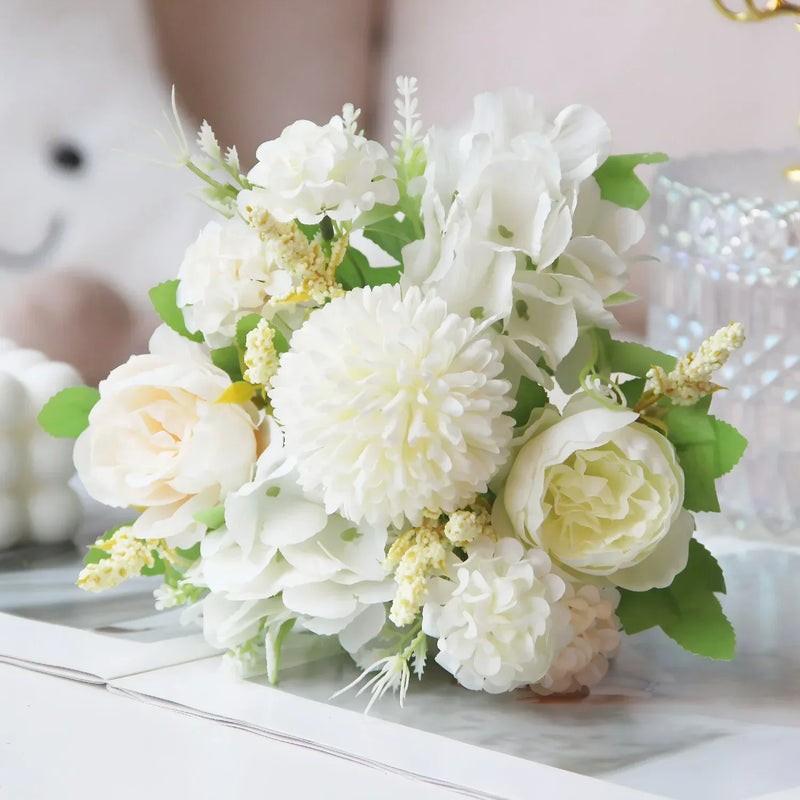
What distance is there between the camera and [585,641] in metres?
0.46

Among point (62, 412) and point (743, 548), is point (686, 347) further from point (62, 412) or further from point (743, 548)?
point (62, 412)

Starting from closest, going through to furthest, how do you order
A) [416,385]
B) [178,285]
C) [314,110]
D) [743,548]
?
[416,385] → [178,285] → [743,548] → [314,110]

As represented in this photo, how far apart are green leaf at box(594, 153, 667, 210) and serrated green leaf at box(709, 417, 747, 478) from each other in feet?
0.33

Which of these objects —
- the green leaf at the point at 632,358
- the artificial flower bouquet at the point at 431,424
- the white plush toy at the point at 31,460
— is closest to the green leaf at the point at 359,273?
the artificial flower bouquet at the point at 431,424

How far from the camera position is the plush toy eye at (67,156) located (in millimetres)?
1054

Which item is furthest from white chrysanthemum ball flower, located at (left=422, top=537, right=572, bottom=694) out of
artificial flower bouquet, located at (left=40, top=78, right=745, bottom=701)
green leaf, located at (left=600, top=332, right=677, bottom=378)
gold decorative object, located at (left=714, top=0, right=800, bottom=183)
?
gold decorative object, located at (left=714, top=0, right=800, bottom=183)

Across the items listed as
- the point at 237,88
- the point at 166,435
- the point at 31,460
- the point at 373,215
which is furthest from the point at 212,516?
the point at 237,88

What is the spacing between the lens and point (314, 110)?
128 cm

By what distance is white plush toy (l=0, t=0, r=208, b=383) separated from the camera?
101 centimetres

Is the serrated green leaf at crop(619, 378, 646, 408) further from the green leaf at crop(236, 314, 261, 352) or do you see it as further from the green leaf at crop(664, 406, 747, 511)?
the green leaf at crop(236, 314, 261, 352)

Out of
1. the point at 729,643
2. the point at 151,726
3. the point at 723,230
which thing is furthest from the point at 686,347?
the point at 151,726

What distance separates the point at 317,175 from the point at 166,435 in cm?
14

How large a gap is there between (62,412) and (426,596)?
24cm

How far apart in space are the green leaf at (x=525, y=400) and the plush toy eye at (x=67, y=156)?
74 centimetres
